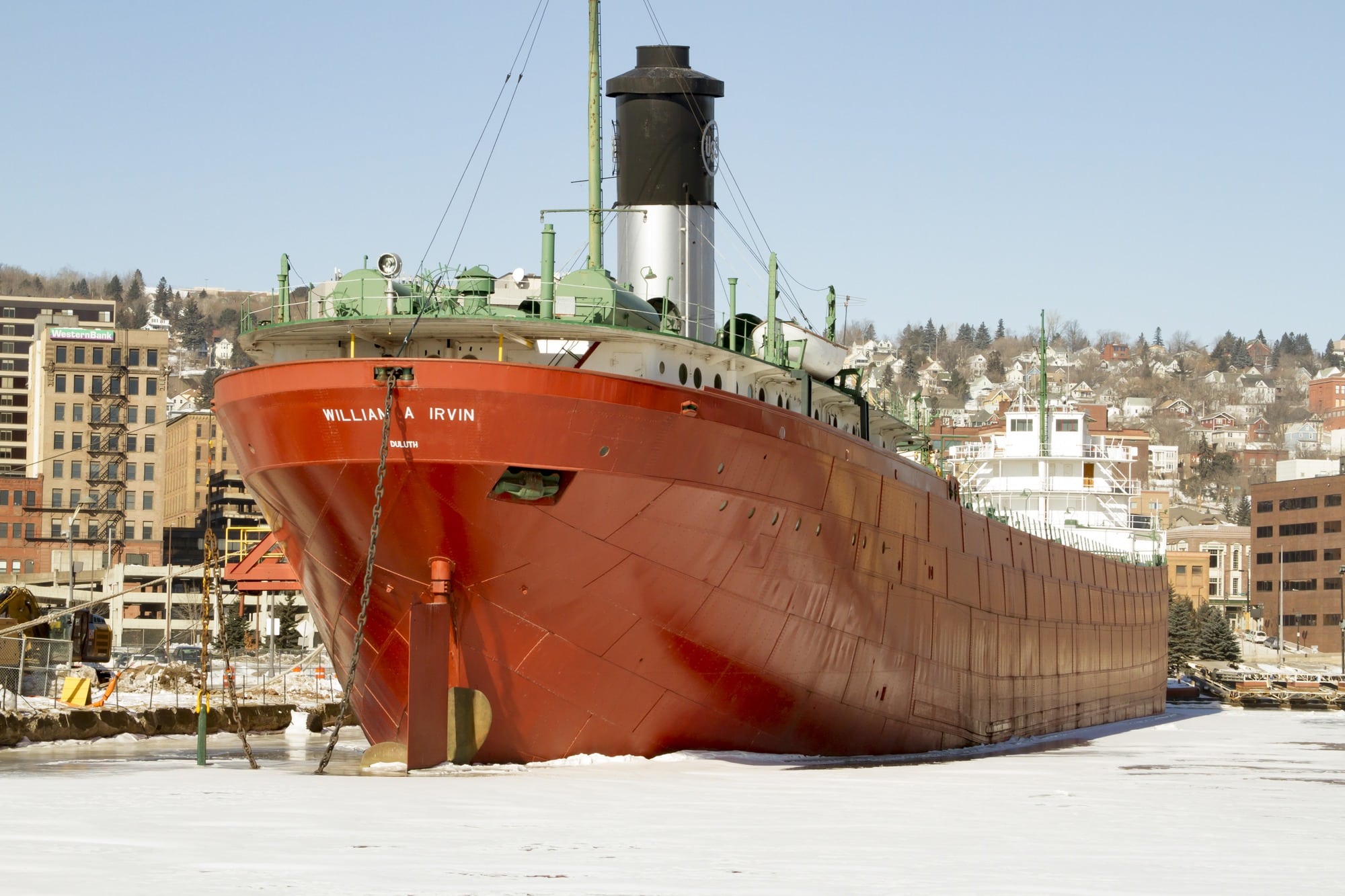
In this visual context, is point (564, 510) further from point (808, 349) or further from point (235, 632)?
point (235, 632)

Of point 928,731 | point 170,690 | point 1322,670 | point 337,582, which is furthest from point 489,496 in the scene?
point 1322,670

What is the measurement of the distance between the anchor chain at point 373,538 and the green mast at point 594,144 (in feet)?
18.5

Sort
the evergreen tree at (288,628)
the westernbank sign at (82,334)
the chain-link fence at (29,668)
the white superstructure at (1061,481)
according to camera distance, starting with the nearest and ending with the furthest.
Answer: the chain-link fence at (29,668), the white superstructure at (1061,481), the evergreen tree at (288,628), the westernbank sign at (82,334)

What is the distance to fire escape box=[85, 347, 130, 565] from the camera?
94250 millimetres

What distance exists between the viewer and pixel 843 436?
21.2m

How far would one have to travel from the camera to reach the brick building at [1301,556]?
99.9m

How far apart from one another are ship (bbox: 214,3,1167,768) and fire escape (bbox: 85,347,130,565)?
78185 millimetres

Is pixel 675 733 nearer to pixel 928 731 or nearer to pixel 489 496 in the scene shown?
pixel 489 496

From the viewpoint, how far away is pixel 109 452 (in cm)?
9481

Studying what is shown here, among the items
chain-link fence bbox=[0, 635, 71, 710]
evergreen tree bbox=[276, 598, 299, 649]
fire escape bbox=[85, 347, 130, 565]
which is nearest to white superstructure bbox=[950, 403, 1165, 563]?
chain-link fence bbox=[0, 635, 71, 710]

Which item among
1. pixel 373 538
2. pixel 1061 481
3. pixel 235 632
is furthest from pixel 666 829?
pixel 235 632

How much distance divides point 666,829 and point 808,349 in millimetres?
10363

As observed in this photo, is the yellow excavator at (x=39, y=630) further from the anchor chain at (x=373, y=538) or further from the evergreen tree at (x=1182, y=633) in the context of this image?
the evergreen tree at (x=1182, y=633)

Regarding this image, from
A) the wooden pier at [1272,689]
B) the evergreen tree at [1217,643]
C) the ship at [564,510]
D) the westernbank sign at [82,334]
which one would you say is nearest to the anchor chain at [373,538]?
the ship at [564,510]
